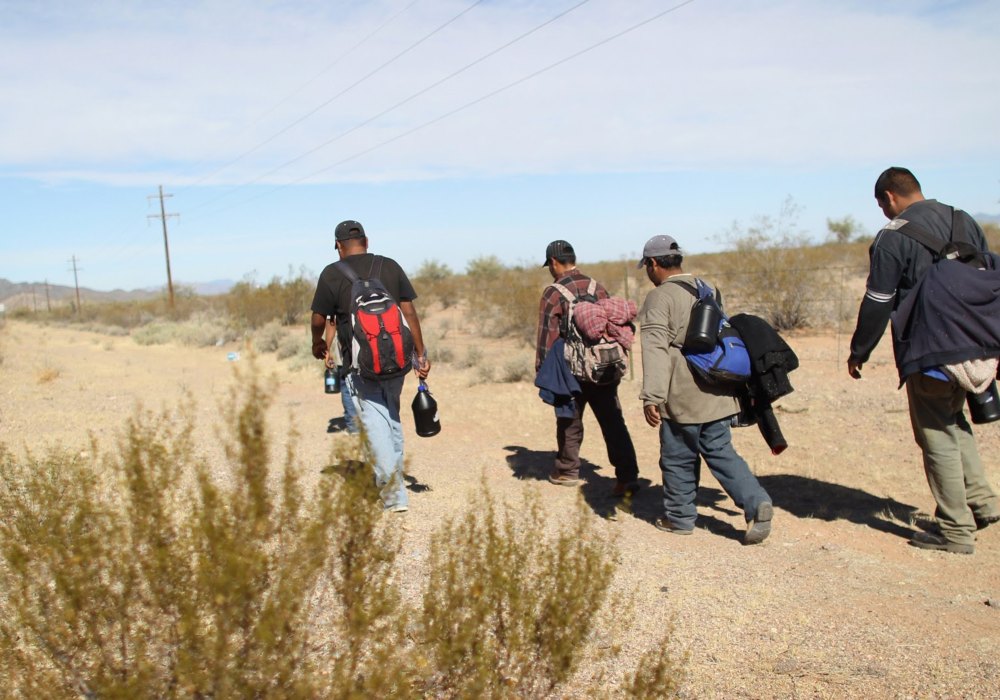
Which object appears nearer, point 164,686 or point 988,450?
point 164,686

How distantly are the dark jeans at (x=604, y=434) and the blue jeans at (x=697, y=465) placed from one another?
0.88 metres

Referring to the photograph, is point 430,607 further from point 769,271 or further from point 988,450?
point 769,271

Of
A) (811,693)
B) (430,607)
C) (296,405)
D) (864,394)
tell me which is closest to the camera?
(430,607)

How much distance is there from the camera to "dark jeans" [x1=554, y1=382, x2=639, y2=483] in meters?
6.15

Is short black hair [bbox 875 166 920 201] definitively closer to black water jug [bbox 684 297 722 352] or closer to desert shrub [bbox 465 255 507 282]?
black water jug [bbox 684 297 722 352]

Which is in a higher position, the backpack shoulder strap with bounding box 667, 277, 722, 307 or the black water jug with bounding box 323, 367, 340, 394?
the backpack shoulder strap with bounding box 667, 277, 722, 307

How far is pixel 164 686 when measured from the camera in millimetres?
2598

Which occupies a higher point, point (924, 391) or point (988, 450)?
point (924, 391)

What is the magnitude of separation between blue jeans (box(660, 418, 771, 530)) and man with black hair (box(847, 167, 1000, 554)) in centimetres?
82

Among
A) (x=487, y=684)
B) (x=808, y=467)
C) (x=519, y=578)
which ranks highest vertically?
(x=519, y=578)

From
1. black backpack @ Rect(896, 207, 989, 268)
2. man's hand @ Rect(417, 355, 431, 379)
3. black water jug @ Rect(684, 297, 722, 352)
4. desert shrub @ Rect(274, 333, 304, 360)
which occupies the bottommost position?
desert shrub @ Rect(274, 333, 304, 360)

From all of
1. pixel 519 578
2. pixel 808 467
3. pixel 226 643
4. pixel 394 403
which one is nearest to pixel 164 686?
pixel 226 643

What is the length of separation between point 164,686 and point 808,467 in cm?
591

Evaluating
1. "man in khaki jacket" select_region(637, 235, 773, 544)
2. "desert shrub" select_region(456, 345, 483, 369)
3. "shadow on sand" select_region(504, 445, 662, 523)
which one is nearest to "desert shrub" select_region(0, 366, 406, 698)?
"man in khaki jacket" select_region(637, 235, 773, 544)
